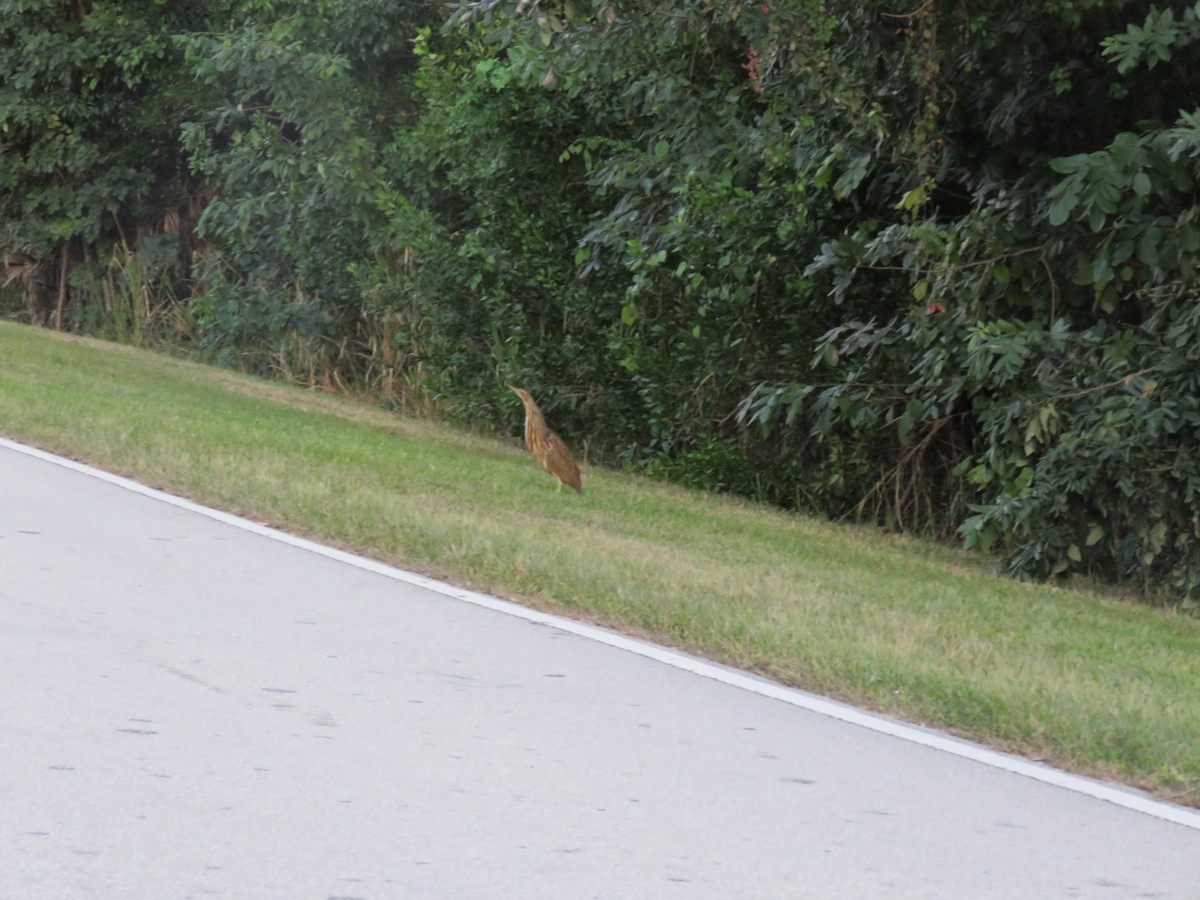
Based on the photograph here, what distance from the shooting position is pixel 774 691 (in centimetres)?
711

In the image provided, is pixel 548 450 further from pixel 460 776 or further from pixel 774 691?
pixel 460 776

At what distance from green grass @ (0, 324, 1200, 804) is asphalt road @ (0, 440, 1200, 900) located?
39 centimetres

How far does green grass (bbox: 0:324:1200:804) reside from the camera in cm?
702

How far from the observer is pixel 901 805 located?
558 cm

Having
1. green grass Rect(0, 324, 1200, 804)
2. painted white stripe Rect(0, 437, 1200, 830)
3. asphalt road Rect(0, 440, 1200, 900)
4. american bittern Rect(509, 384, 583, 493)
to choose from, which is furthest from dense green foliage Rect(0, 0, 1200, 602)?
asphalt road Rect(0, 440, 1200, 900)

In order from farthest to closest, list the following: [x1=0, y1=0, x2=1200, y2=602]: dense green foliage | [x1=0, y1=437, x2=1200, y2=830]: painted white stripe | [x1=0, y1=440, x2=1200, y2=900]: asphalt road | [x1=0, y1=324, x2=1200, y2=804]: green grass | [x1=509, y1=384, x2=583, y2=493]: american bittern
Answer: [x1=509, y1=384, x2=583, y2=493]: american bittern → [x1=0, y1=0, x2=1200, y2=602]: dense green foliage → [x1=0, y1=324, x2=1200, y2=804]: green grass → [x1=0, y1=437, x2=1200, y2=830]: painted white stripe → [x1=0, y1=440, x2=1200, y2=900]: asphalt road

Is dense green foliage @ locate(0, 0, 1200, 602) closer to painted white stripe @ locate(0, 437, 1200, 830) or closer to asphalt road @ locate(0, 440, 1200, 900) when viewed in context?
painted white stripe @ locate(0, 437, 1200, 830)

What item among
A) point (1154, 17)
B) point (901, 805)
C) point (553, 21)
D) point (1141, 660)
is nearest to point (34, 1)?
point (553, 21)

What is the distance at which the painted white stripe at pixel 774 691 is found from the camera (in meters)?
5.95

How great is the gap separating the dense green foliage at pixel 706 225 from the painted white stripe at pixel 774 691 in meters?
4.30

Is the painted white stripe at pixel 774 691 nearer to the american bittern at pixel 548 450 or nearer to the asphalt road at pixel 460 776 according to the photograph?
the asphalt road at pixel 460 776

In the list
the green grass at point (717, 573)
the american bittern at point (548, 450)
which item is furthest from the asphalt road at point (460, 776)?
the american bittern at point (548, 450)

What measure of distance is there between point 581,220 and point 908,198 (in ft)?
26.5

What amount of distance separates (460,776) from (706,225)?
440 inches
